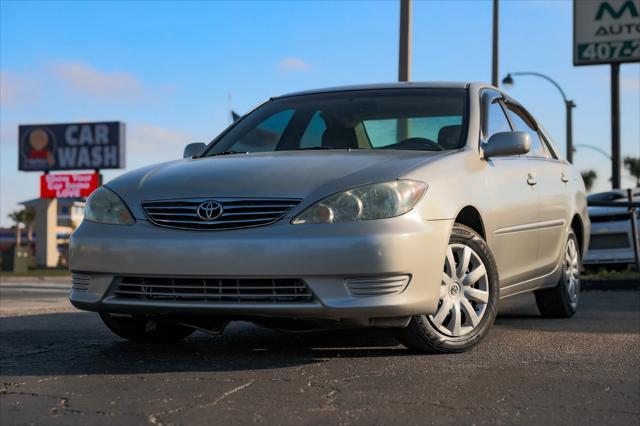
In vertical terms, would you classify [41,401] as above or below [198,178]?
below

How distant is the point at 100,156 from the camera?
171 ft

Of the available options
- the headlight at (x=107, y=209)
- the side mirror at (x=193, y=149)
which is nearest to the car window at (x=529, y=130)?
the side mirror at (x=193, y=149)

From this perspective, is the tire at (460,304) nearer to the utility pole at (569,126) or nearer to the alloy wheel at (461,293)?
the alloy wheel at (461,293)

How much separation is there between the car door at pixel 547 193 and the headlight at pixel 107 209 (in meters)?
2.78

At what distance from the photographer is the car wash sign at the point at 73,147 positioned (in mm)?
52094

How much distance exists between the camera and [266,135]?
588cm

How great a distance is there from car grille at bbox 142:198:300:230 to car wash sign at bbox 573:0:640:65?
17291 millimetres

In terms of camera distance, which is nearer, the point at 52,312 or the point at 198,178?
A: the point at 198,178

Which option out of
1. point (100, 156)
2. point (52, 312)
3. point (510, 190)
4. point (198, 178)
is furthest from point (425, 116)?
point (100, 156)

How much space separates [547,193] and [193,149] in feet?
7.96

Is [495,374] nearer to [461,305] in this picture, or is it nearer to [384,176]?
[461,305]

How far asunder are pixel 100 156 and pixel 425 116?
4833cm

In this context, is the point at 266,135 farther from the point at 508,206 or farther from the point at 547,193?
the point at 547,193

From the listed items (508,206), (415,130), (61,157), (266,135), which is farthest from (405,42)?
(61,157)
